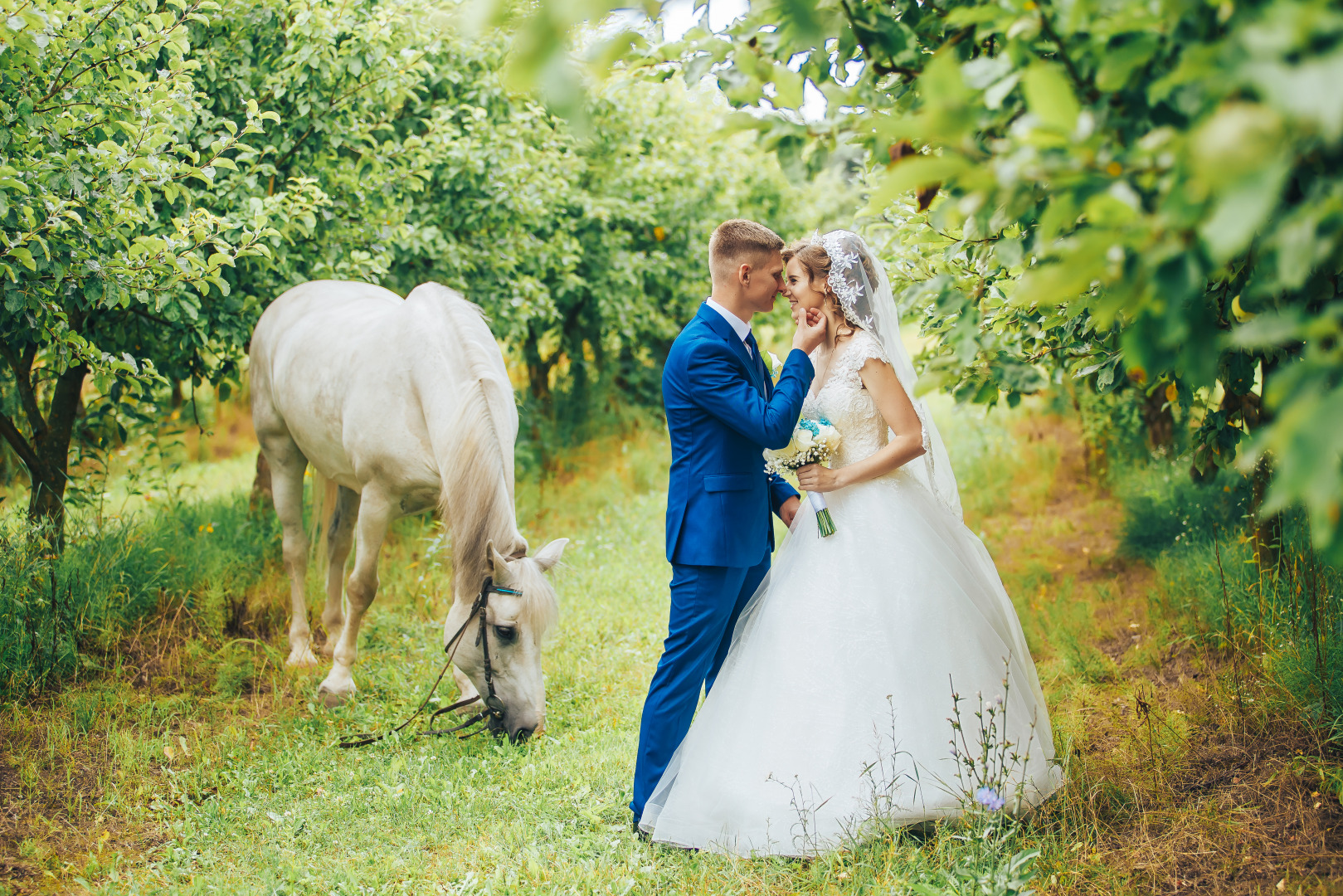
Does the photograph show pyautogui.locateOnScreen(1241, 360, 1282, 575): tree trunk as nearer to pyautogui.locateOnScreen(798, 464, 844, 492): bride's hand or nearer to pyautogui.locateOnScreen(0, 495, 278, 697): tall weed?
pyautogui.locateOnScreen(798, 464, 844, 492): bride's hand

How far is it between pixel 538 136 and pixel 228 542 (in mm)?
4295

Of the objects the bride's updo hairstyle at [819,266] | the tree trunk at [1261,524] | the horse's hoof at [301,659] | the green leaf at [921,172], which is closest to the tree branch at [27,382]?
the horse's hoof at [301,659]

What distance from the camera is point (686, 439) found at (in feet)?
11.0

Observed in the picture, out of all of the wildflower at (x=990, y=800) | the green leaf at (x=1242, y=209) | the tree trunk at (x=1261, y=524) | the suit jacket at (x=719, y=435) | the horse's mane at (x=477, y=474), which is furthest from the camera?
the tree trunk at (x=1261, y=524)

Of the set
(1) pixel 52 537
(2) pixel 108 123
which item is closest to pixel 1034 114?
(2) pixel 108 123

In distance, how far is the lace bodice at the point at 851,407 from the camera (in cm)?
343

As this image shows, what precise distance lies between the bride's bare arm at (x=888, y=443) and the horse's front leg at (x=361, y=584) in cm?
256

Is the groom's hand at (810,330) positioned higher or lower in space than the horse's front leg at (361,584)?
higher

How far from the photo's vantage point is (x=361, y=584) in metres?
4.83

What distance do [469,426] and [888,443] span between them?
1969mm

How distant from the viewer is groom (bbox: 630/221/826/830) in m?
3.26

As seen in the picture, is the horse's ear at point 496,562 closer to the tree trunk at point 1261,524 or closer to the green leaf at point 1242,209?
the green leaf at point 1242,209

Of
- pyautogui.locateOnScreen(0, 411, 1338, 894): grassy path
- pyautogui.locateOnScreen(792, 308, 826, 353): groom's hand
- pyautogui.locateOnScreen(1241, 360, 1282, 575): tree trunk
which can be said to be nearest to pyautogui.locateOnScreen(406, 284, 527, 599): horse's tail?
pyautogui.locateOnScreen(0, 411, 1338, 894): grassy path

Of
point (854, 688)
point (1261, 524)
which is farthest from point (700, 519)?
point (1261, 524)
